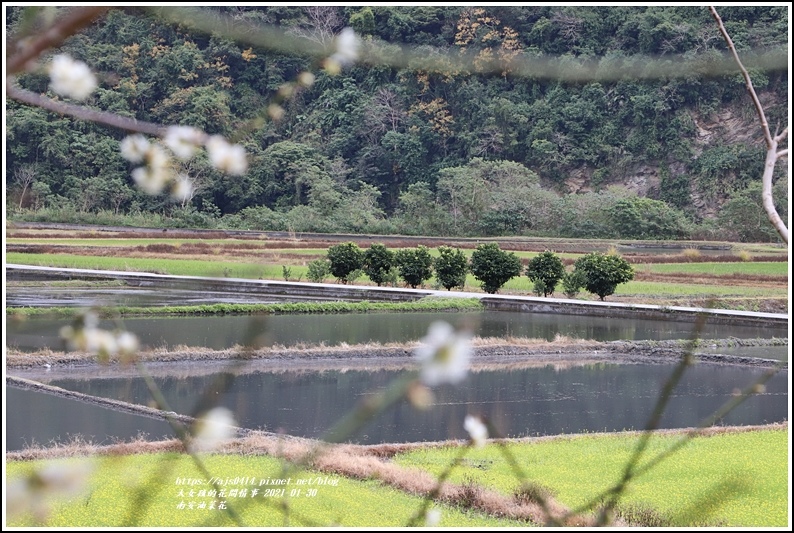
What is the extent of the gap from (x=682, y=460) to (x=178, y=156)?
4710mm

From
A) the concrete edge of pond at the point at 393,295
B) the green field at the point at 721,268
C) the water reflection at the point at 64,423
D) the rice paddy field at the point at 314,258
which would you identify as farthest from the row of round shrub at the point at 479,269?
the water reflection at the point at 64,423

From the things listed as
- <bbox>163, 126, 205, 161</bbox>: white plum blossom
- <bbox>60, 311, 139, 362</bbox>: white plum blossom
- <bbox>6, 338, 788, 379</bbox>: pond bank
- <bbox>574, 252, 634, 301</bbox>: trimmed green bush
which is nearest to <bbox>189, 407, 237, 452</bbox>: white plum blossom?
<bbox>60, 311, 139, 362</bbox>: white plum blossom

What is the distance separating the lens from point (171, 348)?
310 inches

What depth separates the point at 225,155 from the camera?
0.53 m

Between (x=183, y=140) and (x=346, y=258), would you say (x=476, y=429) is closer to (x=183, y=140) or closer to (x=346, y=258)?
(x=183, y=140)

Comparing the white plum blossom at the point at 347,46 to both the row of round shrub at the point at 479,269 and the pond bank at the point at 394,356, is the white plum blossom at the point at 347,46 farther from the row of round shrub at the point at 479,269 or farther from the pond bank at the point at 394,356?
the row of round shrub at the point at 479,269

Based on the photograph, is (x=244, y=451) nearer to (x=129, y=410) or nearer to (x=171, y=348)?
(x=129, y=410)

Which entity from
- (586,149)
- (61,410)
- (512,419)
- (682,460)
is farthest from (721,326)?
(586,149)

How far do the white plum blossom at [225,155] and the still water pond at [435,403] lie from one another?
14.8 ft

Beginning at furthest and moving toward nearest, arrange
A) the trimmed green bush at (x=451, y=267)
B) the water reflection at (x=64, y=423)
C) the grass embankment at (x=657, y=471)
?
the trimmed green bush at (x=451, y=267), the water reflection at (x=64, y=423), the grass embankment at (x=657, y=471)

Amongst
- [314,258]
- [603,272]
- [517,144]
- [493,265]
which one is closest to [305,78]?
[603,272]

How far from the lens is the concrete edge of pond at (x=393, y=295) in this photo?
10.3 meters

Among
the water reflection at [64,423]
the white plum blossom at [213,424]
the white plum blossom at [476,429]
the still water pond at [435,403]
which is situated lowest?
the still water pond at [435,403]

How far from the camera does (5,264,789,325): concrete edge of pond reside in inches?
407
